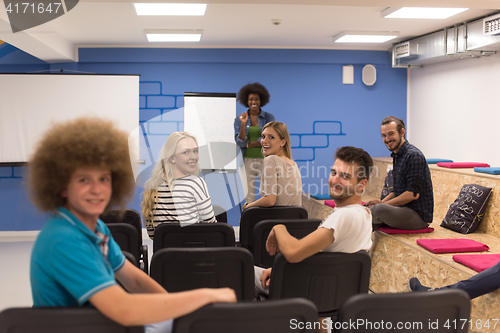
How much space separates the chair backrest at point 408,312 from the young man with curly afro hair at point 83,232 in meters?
0.34

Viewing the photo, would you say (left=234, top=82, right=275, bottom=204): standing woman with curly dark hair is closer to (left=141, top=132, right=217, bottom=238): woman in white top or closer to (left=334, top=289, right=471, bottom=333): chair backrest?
(left=141, top=132, right=217, bottom=238): woman in white top

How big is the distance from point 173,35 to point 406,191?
10.3ft

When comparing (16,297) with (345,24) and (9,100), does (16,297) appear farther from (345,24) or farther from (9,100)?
(345,24)

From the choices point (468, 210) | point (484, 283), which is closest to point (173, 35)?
point (468, 210)

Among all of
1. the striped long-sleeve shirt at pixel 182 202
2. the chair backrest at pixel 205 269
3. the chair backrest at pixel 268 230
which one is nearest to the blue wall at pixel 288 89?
→ the chair backrest at pixel 268 230

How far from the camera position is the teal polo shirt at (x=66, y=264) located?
0.95 meters

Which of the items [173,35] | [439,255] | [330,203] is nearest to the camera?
[439,255]

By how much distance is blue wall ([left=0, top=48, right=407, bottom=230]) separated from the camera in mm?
5453

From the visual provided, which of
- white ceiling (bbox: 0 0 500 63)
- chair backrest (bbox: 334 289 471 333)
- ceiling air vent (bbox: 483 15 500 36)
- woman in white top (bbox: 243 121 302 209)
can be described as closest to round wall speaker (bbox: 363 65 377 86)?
white ceiling (bbox: 0 0 500 63)

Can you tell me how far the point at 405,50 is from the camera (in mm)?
5156

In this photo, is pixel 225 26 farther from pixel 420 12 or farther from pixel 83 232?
pixel 83 232

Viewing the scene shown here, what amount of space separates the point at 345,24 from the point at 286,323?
400cm

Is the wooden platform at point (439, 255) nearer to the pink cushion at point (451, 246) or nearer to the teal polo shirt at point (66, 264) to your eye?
the pink cushion at point (451, 246)

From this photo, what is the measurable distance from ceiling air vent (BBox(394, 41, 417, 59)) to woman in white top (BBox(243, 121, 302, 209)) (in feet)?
9.19
